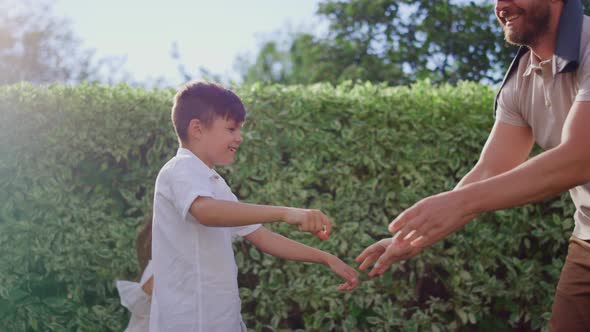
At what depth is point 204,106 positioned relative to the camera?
9.24 feet

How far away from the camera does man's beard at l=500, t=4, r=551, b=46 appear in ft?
8.65

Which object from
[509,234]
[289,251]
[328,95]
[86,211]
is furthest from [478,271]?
[86,211]

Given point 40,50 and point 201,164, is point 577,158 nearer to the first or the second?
point 201,164

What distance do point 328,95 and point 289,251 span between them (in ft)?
6.19

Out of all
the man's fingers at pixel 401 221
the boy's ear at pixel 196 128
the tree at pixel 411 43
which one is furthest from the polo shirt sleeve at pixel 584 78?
the tree at pixel 411 43

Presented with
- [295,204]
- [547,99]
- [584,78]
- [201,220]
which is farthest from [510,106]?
[295,204]

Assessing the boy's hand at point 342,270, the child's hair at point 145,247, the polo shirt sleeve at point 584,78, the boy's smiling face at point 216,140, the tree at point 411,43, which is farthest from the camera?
the tree at point 411,43

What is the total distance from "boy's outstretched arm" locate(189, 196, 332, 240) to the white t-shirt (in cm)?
7

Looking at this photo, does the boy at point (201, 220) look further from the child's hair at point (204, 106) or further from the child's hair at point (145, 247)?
the child's hair at point (145, 247)

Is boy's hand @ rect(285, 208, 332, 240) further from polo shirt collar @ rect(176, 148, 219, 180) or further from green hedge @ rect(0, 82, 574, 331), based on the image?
green hedge @ rect(0, 82, 574, 331)

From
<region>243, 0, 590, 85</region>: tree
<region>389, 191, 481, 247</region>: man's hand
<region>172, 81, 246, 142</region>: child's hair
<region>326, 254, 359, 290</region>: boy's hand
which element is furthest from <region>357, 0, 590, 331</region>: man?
<region>243, 0, 590, 85</region>: tree

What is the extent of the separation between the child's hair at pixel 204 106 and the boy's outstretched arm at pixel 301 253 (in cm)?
58

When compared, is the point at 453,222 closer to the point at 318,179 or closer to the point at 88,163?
the point at 318,179

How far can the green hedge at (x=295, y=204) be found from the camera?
14.7 feet
